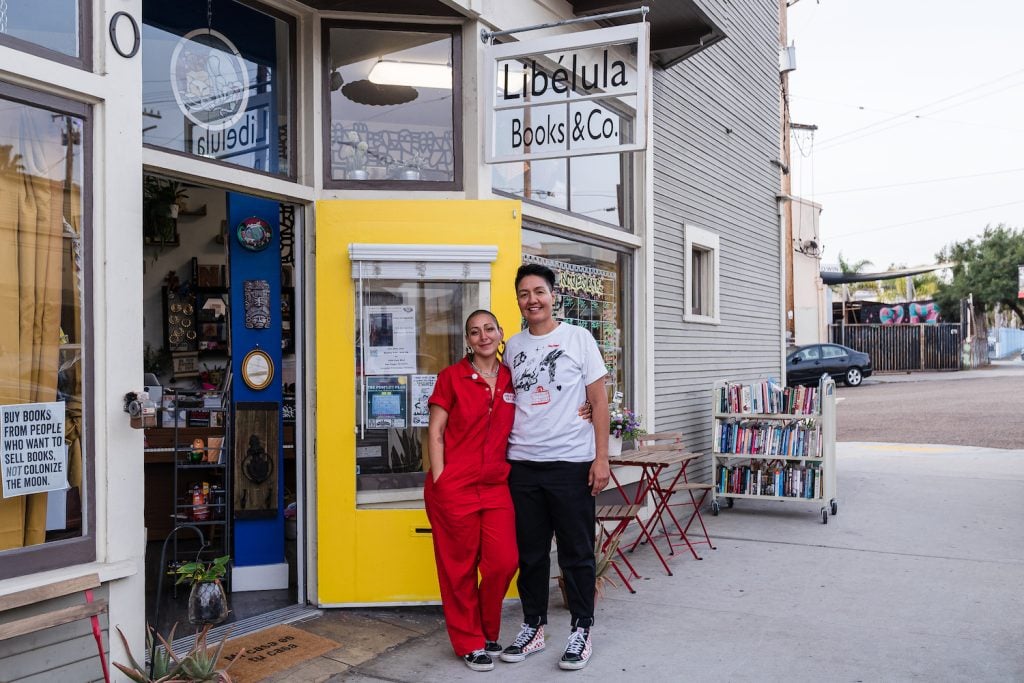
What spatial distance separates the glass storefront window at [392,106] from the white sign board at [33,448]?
2219 millimetres

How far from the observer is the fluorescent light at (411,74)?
545 cm

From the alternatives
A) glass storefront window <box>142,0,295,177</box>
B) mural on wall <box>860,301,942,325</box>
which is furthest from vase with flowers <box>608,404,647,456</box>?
mural on wall <box>860,301,942,325</box>

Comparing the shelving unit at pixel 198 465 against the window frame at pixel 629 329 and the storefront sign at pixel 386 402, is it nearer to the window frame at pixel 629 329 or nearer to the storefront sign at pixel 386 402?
the storefront sign at pixel 386 402

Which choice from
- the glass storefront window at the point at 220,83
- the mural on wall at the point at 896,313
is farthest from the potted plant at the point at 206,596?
the mural on wall at the point at 896,313

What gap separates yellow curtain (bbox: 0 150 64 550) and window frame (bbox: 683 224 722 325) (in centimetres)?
615

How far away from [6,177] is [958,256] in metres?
42.7

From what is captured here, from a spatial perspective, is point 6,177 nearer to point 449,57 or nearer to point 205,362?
point 449,57

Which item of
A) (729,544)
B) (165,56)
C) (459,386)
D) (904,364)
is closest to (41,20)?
(165,56)

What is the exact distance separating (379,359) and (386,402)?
0.26 m

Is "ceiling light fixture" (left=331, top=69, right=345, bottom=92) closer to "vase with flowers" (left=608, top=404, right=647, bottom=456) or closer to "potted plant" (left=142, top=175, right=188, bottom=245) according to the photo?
"potted plant" (left=142, top=175, right=188, bottom=245)

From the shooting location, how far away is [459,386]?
14.4ft

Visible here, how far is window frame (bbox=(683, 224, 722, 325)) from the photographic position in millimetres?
8711

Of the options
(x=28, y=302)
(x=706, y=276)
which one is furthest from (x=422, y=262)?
(x=706, y=276)

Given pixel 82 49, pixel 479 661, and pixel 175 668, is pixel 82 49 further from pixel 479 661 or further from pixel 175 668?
pixel 479 661
